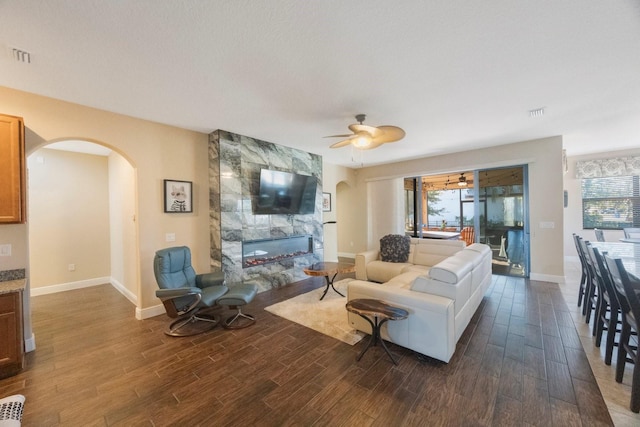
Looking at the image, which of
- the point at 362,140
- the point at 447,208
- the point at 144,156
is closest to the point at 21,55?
the point at 144,156

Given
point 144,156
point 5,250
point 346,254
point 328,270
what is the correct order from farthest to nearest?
point 346,254, point 328,270, point 144,156, point 5,250

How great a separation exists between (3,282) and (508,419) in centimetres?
461

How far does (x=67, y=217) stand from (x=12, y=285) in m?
3.19

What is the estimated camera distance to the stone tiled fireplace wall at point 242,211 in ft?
13.3

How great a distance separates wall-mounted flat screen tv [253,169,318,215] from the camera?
15.0ft

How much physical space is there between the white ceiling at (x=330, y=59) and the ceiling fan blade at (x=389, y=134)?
39 centimetres

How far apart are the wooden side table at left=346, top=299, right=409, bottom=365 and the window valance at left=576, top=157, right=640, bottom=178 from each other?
7235 millimetres

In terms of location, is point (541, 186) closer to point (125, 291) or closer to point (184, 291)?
point (184, 291)

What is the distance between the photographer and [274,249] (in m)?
5.02

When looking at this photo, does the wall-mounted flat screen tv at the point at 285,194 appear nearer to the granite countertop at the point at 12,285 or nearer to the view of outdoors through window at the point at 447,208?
the granite countertop at the point at 12,285

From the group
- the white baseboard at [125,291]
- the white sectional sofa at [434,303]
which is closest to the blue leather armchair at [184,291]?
A: the white baseboard at [125,291]

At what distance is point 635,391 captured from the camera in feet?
5.55

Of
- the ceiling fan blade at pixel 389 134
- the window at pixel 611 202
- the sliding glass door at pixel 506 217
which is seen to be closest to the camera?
the ceiling fan blade at pixel 389 134

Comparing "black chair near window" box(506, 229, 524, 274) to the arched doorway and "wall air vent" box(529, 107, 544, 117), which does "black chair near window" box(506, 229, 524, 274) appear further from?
the arched doorway
